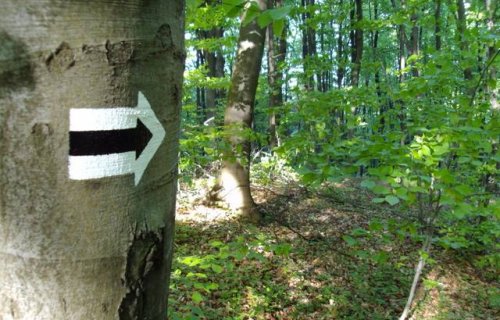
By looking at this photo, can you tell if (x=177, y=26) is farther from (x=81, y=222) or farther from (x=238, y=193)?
(x=238, y=193)

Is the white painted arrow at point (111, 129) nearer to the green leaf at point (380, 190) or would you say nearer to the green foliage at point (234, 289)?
the green leaf at point (380, 190)

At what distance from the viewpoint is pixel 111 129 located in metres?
0.66

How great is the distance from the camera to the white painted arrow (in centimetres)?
63

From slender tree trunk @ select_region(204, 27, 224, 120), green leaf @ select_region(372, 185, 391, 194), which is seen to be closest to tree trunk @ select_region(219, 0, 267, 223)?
green leaf @ select_region(372, 185, 391, 194)

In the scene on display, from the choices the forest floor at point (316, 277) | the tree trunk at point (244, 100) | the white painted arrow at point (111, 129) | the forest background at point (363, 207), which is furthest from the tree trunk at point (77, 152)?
the tree trunk at point (244, 100)

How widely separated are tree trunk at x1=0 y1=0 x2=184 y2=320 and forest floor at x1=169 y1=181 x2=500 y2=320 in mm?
2630

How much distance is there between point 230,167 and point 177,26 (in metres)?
5.52

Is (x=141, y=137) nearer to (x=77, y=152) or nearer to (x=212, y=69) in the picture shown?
(x=77, y=152)

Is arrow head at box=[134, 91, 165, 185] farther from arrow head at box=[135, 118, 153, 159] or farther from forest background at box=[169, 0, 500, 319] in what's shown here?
forest background at box=[169, 0, 500, 319]

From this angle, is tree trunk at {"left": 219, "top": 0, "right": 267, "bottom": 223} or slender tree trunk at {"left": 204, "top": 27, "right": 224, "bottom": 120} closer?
tree trunk at {"left": 219, "top": 0, "right": 267, "bottom": 223}

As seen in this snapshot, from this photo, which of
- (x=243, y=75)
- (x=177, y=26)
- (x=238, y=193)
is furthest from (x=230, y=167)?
(x=177, y=26)

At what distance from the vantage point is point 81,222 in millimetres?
645

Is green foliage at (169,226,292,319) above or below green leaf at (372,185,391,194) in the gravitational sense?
below

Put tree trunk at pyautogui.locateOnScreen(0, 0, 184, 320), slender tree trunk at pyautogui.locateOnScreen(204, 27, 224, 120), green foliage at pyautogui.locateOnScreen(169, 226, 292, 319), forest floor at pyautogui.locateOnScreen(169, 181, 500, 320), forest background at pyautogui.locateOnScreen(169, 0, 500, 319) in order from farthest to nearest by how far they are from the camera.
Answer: slender tree trunk at pyautogui.locateOnScreen(204, 27, 224, 120)
forest floor at pyautogui.locateOnScreen(169, 181, 500, 320)
green foliage at pyautogui.locateOnScreen(169, 226, 292, 319)
forest background at pyautogui.locateOnScreen(169, 0, 500, 319)
tree trunk at pyautogui.locateOnScreen(0, 0, 184, 320)
